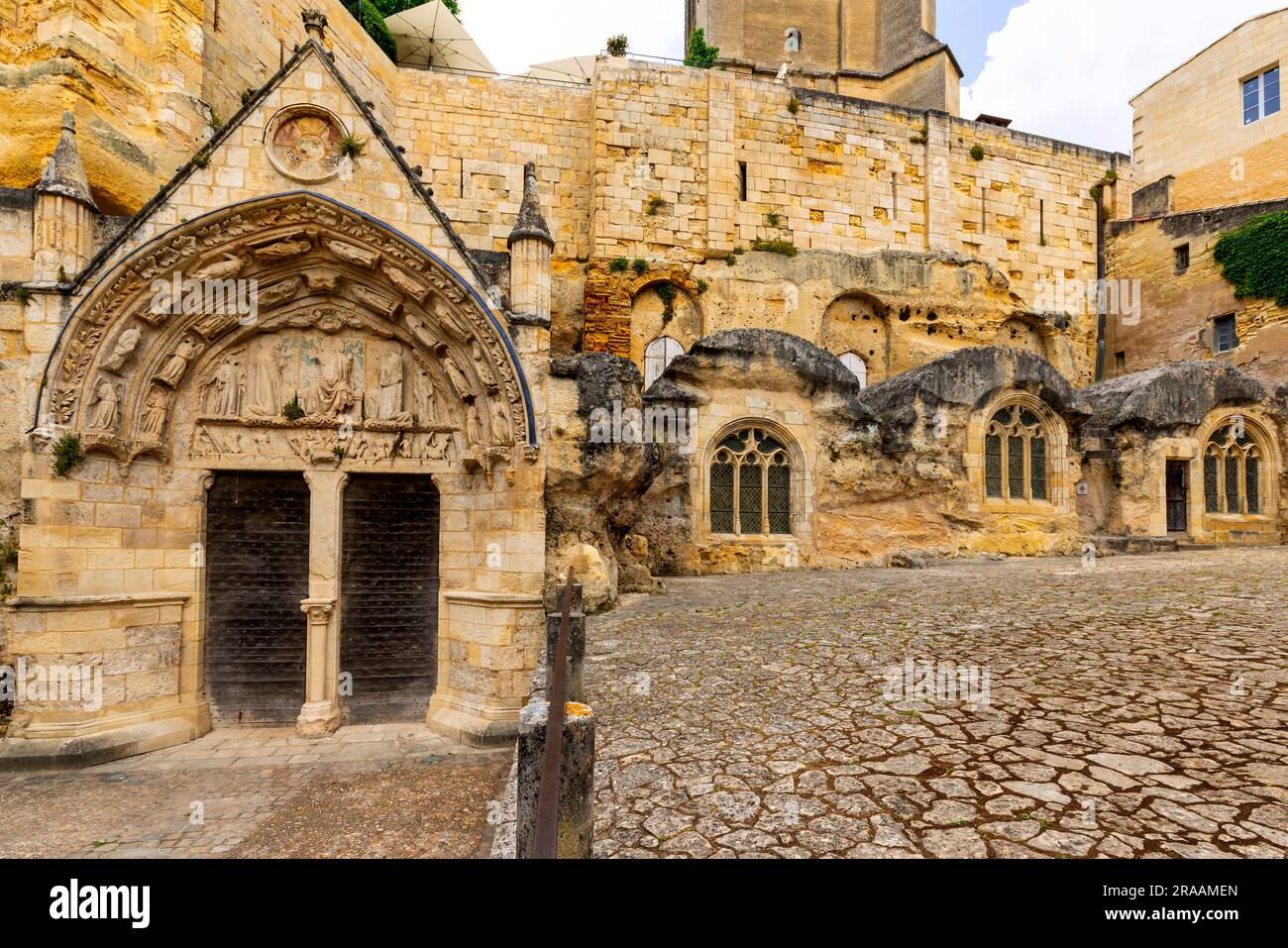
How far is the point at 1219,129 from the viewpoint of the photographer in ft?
82.5

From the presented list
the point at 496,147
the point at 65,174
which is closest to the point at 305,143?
the point at 65,174

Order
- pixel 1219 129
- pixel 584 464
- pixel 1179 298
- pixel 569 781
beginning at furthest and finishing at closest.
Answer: pixel 1219 129, pixel 1179 298, pixel 584 464, pixel 569 781

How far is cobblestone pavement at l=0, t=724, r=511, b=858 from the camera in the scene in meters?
4.65

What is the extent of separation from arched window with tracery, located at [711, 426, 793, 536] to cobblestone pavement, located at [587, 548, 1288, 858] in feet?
19.1

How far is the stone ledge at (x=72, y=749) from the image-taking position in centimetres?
590

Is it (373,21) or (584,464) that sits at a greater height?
(373,21)

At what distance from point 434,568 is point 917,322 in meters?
17.9

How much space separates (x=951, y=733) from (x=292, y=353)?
24.8 ft

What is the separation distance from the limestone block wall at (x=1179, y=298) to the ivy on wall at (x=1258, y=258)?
284 millimetres

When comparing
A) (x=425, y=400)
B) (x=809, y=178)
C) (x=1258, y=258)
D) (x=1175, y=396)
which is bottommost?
(x=425, y=400)

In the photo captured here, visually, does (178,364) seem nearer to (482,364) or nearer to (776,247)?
(482,364)

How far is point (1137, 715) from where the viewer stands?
157 inches

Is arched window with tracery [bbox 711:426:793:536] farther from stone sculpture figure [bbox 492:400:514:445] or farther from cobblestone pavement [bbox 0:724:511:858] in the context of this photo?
cobblestone pavement [bbox 0:724:511:858]

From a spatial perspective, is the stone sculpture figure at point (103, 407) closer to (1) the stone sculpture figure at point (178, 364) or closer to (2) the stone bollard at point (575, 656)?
(1) the stone sculpture figure at point (178, 364)
